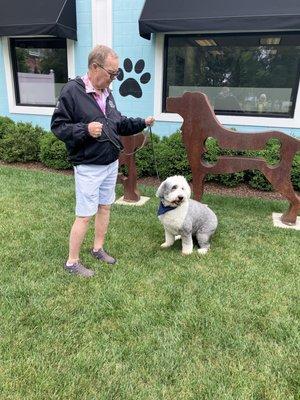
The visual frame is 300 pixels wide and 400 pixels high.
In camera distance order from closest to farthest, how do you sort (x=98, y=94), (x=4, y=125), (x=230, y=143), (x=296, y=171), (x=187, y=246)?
(x=98, y=94) < (x=187, y=246) < (x=230, y=143) < (x=296, y=171) < (x=4, y=125)

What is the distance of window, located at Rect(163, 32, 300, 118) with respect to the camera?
6.82 metres

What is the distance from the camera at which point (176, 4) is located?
6.50 metres

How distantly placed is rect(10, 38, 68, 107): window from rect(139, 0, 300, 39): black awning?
273cm

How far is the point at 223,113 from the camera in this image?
24.4 feet

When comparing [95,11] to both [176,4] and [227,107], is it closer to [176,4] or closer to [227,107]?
[176,4]

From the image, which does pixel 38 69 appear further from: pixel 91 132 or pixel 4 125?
pixel 91 132

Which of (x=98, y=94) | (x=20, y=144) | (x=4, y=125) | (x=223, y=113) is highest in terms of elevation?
(x=98, y=94)

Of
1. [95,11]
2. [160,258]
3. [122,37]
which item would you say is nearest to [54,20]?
[95,11]

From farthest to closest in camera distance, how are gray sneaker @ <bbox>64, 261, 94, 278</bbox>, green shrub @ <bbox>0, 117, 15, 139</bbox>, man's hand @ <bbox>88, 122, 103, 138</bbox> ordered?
green shrub @ <bbox>0, 117, 15, 139</bbox> < gray sneaker @ <bbox>64, 261, 94, 278</bbox> < man's hand @ <bbox>88, 122, 103, 138</bbox>

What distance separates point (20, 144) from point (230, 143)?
4.88m

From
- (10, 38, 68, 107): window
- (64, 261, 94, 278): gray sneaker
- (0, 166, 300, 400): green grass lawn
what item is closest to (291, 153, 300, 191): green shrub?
(0, 166, 300, 400): green grass lawn

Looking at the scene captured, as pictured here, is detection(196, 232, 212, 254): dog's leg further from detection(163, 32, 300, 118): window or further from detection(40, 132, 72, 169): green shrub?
detection(163, 32, 300, 118): window

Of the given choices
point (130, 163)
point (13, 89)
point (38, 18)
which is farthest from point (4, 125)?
point (130, 163)

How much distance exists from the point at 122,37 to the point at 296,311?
6755 millimetres
